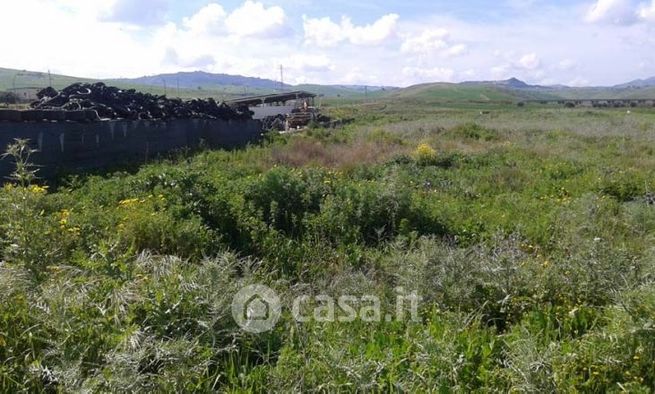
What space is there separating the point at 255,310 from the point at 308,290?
1217 mm

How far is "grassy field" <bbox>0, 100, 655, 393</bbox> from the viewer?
275cm

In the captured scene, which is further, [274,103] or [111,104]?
[274,103]

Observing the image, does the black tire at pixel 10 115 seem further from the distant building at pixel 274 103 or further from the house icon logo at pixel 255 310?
the distant building at pixel 274 103

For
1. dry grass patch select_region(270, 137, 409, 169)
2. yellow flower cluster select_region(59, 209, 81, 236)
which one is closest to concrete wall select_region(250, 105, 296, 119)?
dry grass patch select_region(270, 137, 409, 169)

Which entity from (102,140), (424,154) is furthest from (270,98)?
(102,140)

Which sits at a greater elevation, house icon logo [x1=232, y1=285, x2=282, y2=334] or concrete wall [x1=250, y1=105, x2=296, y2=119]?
concrete wall [x1=250, y1=105, x2=296, y2=119]

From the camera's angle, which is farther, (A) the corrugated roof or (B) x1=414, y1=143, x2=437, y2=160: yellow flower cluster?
(A) the corrugated roof

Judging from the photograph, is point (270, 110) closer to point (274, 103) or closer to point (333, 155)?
point (274, 103)

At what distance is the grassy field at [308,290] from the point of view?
9.01ft

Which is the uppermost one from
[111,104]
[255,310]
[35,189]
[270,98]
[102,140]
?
[270,98]

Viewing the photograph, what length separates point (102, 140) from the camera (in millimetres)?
10078

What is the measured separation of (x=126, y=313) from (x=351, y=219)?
362 cm

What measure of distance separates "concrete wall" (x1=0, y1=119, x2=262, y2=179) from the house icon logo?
6310 mm

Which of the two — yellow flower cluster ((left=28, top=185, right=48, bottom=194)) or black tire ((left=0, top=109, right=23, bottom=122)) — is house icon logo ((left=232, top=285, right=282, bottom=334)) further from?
black tire ((left=0, top=109, right=23, bottom=122))
